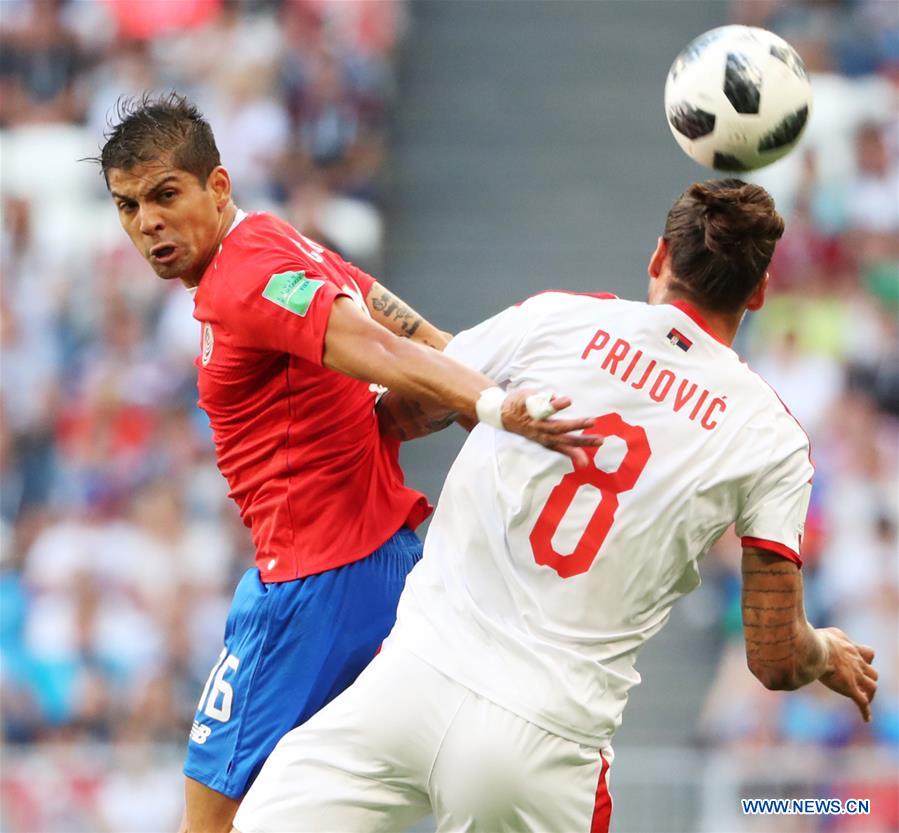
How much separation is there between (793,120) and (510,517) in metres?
1.40

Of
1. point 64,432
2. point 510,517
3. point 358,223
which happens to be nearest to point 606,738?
point 510,517

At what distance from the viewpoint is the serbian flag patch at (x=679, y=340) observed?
3.82 m

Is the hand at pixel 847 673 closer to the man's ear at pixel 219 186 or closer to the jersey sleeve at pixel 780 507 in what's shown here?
the jersey sleeve at pixel 780 507

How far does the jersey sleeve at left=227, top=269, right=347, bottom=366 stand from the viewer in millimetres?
3811

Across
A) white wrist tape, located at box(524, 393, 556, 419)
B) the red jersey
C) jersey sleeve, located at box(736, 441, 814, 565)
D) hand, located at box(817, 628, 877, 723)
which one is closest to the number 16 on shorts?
the red jersey

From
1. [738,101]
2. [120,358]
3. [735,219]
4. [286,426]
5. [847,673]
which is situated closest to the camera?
[735,219]

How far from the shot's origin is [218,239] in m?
4.22

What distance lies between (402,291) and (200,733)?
704 cm

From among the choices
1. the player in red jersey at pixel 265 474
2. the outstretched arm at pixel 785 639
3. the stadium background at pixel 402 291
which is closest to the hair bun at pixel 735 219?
the outstretched arm at pixel 785 639

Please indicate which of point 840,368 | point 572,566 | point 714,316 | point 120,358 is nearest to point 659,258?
point 714,316

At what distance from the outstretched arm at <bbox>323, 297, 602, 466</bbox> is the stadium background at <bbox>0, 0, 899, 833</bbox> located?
14.2ft

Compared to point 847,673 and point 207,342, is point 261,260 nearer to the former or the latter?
point 207,342

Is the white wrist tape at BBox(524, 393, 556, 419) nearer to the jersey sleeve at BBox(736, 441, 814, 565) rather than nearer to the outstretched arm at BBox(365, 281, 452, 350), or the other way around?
the jersey sleeve at BBox(736, 441, 814, 565)

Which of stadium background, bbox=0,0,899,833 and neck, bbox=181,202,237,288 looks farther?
stadium background, bbox=0,0,899,833
